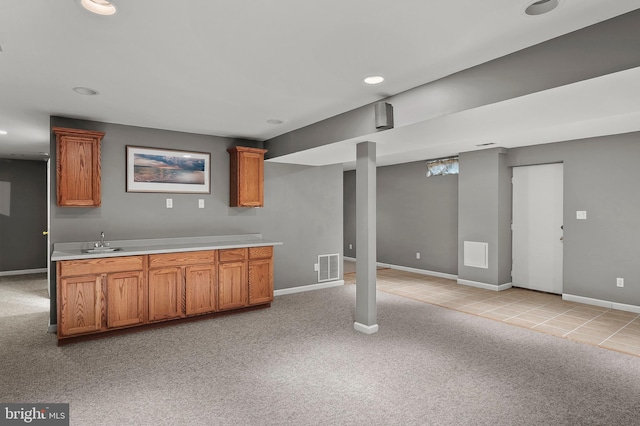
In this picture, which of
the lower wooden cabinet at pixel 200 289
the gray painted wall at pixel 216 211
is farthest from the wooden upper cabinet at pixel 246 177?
the lower wooden cabinet at pixel 200 289

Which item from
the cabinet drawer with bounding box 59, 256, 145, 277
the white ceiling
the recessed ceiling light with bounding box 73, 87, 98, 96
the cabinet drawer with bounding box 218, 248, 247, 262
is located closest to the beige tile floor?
the white ceiling

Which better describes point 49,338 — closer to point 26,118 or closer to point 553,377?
point 26,118

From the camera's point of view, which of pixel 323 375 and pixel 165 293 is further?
pixel 165 293

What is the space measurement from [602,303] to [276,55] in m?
5.40

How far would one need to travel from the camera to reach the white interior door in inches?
224

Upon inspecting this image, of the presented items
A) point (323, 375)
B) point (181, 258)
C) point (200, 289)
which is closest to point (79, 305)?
point (181, 258)

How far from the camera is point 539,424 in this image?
2.32 m

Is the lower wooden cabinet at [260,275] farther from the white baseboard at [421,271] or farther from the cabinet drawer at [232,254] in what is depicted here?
the white baseboard at [421,271]

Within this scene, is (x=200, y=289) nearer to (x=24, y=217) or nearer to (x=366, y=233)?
(x=366, y=233)

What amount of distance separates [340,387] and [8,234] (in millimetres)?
7977

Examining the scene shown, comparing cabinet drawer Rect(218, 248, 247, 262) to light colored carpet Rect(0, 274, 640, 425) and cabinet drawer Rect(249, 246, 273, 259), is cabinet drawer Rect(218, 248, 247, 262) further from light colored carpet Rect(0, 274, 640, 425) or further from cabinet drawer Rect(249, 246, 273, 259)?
light colored carpet Rect(0, 274, 640, 425)

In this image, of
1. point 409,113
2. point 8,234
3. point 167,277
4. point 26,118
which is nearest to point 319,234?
point 167,277

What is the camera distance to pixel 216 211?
529 cm
